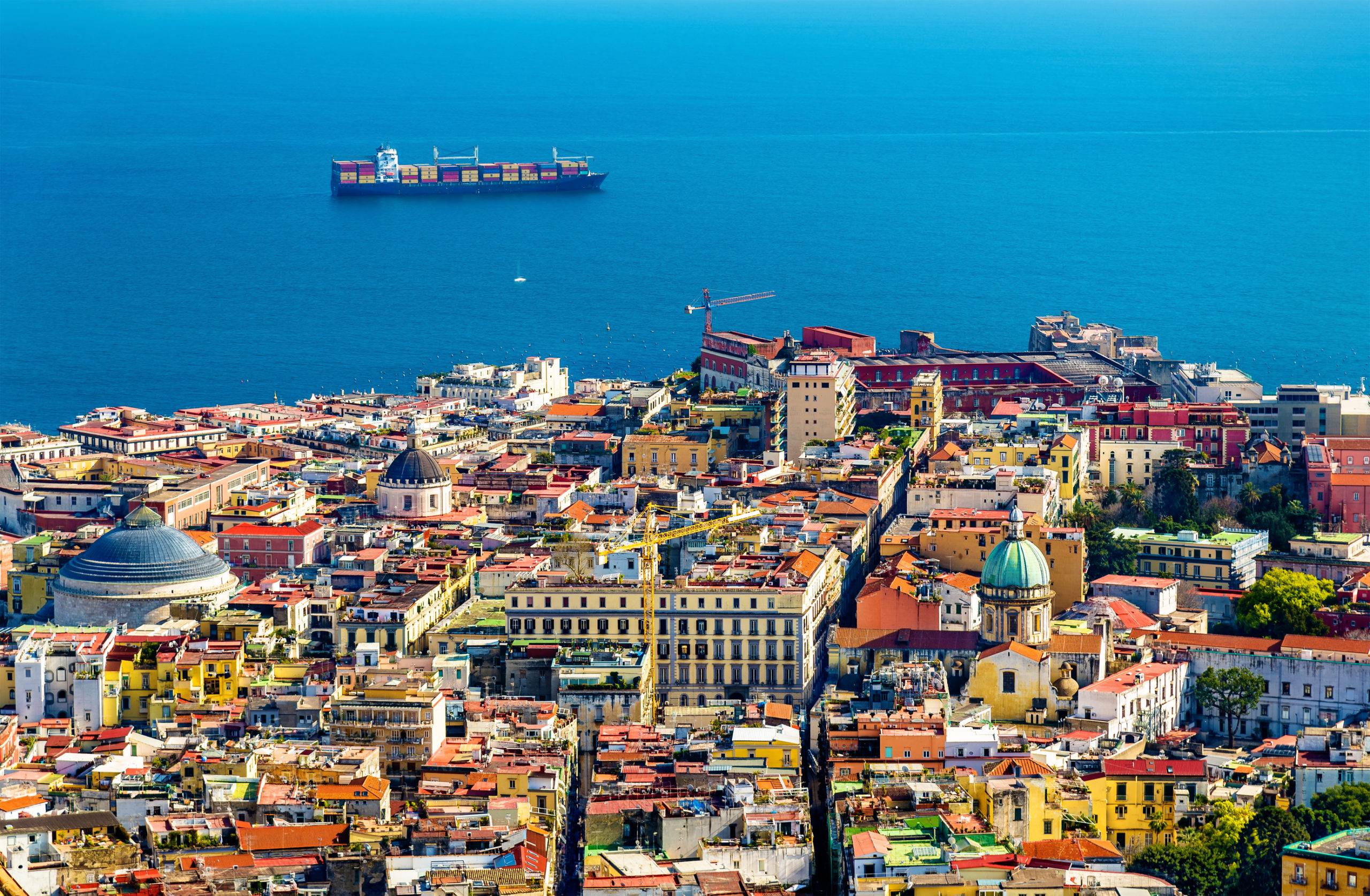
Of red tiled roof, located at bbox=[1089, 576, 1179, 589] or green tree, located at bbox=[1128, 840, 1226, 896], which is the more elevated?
red tiled roof, located at bbox=[1089, 576, 1179, 589]

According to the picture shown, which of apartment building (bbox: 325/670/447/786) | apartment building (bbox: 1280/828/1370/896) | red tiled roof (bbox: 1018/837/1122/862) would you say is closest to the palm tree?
apartment building (bbox: 325/670/447/786)

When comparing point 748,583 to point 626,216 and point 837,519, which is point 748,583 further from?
point 626,216

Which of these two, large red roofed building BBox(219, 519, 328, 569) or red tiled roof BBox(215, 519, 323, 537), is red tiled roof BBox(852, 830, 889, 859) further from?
red tiled roof BBox(215, 519, 323, 537)

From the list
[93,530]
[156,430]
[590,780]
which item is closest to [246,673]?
[590,780]

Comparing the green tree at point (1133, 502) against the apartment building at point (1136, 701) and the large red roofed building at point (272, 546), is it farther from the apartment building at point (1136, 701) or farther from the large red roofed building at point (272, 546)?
the large red roofed building at point (272, 546)

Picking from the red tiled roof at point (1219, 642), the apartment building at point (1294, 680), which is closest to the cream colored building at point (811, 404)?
→ the red tiled roof at point (1219, 642)
